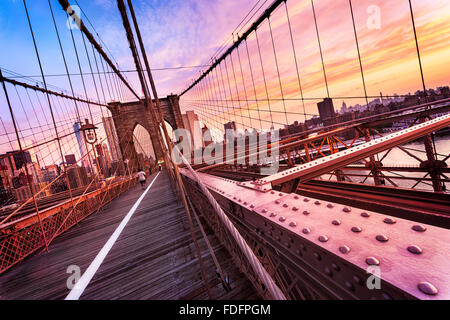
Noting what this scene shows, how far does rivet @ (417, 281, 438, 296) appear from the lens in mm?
462

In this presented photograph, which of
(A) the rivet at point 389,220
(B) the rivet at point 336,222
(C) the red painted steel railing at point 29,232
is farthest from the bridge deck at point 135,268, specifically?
(A) the rivet at point 389,220

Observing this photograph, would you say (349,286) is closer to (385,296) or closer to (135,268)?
(385,296)

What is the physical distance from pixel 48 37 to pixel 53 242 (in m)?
8.92

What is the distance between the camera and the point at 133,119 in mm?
27609

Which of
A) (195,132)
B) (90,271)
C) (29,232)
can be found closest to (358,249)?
(90,271)

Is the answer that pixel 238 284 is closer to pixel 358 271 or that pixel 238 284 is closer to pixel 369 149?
pixel 358 271

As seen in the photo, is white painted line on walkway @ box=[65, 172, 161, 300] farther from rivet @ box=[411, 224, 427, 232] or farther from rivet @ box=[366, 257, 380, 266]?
rivet @ box=[411, 224, 427, 232]

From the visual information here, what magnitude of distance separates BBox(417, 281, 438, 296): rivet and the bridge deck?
1884 mm

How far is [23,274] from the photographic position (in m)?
3.59

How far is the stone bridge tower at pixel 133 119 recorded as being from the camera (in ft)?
84.1

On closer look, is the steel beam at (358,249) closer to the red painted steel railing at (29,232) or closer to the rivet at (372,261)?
the rivet at (372,261)

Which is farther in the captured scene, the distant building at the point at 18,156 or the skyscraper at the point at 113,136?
the skyscraper at the point at 113,136

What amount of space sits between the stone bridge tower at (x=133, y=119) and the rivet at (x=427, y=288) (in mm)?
25632
